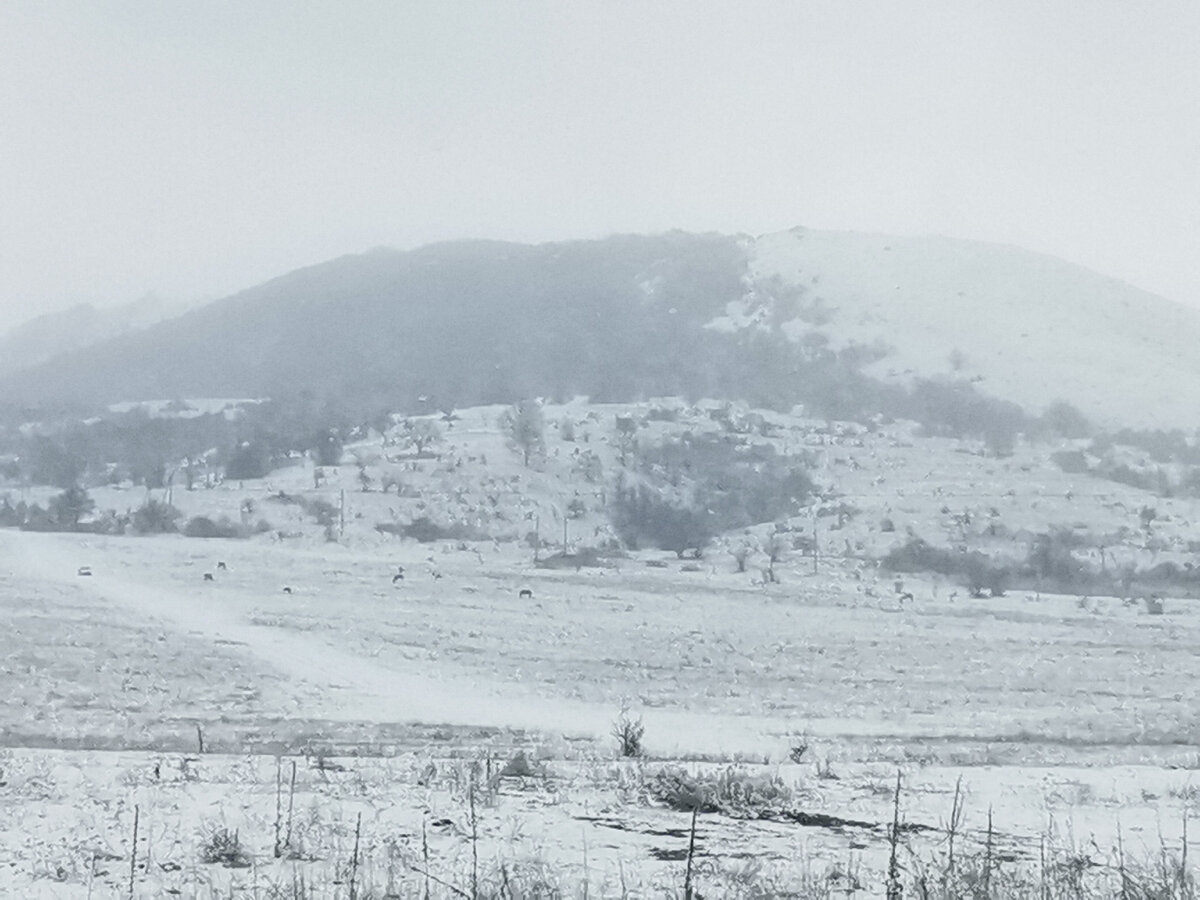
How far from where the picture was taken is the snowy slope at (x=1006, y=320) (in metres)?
49.5

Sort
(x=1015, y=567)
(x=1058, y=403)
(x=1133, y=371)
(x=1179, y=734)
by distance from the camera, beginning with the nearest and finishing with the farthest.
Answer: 1. (x=1179, y=734)
2. (x=1015, y=567)
3. (x=1058, y=403)
4. (x=1133, y=371)

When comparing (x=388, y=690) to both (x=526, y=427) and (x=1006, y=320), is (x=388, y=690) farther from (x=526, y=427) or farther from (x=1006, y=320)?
(x=1006, y=320)

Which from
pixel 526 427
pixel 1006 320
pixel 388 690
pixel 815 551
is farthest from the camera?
pixel 1006 320

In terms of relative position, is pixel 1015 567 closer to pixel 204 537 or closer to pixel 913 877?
pixel 204 537

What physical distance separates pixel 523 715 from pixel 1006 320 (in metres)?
53.8


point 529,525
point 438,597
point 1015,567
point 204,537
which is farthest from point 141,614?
point 1015,567

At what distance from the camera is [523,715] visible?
17.1 m

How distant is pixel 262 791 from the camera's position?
6418 millimetres

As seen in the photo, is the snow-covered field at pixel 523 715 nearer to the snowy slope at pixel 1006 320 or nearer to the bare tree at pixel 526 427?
the bare tree at pixel 526 427

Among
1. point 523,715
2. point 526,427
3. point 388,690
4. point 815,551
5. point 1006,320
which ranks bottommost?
point 523,715

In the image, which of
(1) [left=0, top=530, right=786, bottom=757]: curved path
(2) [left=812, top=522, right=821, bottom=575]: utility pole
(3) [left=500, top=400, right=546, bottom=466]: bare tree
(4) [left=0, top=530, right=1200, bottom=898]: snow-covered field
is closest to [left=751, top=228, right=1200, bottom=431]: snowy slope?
(2) [left=812, top=522, right=821, bottom=575]: utility pole

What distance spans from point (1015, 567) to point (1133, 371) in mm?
29276

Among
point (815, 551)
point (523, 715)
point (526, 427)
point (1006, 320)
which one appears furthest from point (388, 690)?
point (1006, 320)

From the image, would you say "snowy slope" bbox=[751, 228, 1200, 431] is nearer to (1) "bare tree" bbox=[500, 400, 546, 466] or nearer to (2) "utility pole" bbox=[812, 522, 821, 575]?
(2) "utility pole" bbox=[812, 522, 821, 575]
